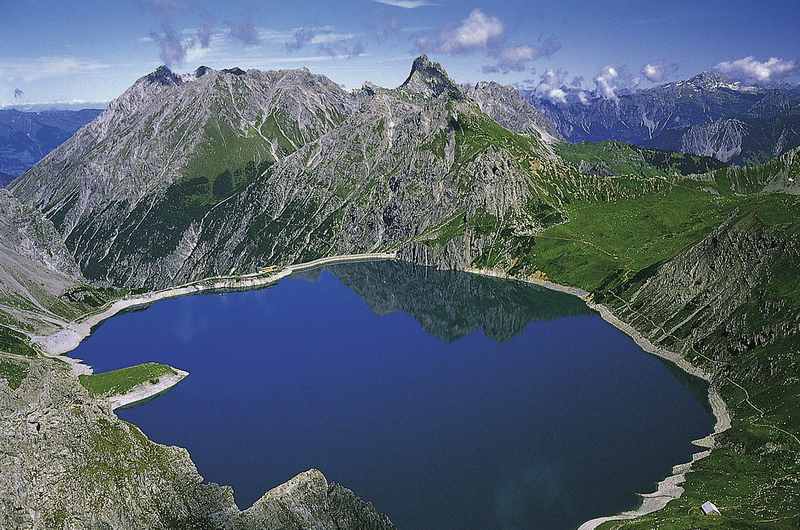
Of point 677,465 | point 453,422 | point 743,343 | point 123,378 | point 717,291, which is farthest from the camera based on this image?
point 123,378

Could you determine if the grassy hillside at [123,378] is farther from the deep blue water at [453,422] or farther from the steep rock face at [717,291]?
the steep rock face at [717,291]

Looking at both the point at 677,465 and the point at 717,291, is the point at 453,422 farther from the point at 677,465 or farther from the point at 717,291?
the point at 717,291

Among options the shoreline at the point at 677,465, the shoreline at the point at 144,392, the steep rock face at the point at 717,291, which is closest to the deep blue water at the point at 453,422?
the shoreline at the point at 677,465

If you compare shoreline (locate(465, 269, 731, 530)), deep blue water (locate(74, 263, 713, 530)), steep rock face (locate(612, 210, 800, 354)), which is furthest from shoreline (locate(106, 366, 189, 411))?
steep rock face (locate(612, 210, 800, 354))

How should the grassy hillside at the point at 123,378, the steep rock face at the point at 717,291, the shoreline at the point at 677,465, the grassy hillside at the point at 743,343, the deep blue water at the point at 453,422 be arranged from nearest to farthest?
the grassy hillside at the point at 743,343, the shoreline at the point at 677,465, the deep blue water at the point at 453,422, the steep rock face at the point at 717,291, the grassy hillside at the point at 123,378

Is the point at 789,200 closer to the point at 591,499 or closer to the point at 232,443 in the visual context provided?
the point at 591,499

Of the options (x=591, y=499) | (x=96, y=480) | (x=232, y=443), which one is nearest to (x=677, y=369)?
(x=591, y=499)

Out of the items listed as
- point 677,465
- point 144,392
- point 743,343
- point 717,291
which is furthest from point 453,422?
point 144,392

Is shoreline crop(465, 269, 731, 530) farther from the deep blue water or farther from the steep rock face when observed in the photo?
the steep rock face
